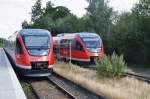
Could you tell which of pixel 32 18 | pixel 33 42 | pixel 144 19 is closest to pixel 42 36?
pixel 33 42

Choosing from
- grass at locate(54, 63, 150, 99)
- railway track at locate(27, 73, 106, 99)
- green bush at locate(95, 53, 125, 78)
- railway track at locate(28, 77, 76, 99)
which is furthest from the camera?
green bush at locate(95, 53, 125, 78)

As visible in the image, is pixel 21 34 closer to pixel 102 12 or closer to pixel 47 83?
pixel 47 83

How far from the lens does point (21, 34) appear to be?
22234 mm

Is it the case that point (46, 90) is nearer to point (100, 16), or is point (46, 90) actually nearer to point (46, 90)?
point (46, 90)

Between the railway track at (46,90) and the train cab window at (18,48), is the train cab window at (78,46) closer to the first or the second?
the railway track at (46,90)

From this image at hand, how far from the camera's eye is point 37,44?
21844mm

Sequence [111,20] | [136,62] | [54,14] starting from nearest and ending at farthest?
[136,62] → [111,20] → [54,14]

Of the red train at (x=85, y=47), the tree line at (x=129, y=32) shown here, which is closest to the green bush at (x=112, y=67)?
Result: the red train at (x=85, y=47)

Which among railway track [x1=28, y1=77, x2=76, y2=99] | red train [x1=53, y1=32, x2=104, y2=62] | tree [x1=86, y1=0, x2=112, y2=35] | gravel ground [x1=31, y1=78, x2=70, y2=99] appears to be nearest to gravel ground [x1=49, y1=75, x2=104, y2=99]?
railway track [x1=28, y1=77, x2=76, y2=99]

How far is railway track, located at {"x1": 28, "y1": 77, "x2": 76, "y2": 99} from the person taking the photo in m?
15.7

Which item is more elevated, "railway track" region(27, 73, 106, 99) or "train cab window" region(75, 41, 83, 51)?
"train cab window" region(75, 41, 83, 51)

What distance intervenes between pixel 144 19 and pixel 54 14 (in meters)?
62.0

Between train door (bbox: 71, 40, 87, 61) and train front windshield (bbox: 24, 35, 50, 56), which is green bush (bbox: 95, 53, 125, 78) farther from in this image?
train door (bbox: 71, 40, 87, 61)

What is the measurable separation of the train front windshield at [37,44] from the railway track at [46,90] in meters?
1.69
